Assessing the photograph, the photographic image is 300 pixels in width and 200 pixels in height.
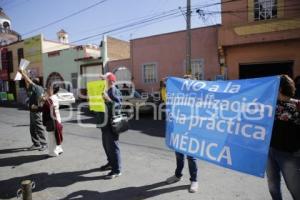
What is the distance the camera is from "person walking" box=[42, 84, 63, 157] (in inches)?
256

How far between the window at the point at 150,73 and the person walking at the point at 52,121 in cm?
1365

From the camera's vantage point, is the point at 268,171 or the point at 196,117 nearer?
the point at 268,171

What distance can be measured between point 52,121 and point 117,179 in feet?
8.11

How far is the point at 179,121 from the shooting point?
443 cm

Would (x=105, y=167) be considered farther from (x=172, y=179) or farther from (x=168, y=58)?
(x=168, y=58)

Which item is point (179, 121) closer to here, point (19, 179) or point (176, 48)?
point (19, 179)

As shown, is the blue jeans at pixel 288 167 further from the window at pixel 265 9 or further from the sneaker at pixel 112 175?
the window at pixel 265 9

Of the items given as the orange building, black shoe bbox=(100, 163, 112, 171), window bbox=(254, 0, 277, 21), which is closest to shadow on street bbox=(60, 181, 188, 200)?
black shoe bbox=(100, 163, 112, 171)

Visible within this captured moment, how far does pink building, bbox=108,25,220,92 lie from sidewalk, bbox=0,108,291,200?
10819 mm

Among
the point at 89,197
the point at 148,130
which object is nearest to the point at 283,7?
the point at 148,130

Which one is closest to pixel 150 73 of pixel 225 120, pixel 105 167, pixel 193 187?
pixel 105 167

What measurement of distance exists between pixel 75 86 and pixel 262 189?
23.8 m

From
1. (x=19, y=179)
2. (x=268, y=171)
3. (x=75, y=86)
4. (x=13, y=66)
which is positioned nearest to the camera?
(x=268, y=171)

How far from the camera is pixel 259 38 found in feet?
47.7
